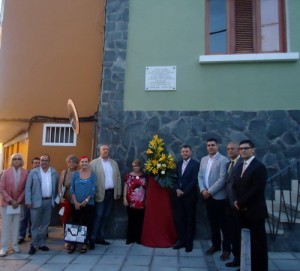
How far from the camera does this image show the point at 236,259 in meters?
4.82

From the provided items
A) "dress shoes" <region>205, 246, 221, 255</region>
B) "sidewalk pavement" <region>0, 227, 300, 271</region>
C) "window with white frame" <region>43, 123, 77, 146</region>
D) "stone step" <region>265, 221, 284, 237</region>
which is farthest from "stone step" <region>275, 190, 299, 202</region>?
"window with white frame" <region>43, 123, 77, 146</region>

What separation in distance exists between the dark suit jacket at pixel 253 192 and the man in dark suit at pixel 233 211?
1.02 ft

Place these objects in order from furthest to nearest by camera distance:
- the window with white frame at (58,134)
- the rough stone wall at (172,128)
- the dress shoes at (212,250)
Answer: the window with white frame at (58,134) < the rough stone wall at (172,128) < the dress shoes at (212,250)

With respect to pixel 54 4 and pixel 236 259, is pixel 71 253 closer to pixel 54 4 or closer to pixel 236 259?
pixel 236 259

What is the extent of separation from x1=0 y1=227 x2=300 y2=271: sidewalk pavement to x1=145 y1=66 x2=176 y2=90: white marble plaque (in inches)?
122

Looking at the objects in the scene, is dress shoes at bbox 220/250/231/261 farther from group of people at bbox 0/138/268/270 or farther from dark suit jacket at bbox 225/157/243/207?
dark suit jacket at bbox 225/157/243/207

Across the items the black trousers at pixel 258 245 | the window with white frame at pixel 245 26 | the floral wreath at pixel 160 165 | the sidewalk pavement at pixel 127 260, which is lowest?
the sidewalk pavement at pixel 127 260

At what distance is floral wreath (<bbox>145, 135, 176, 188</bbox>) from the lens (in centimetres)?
592

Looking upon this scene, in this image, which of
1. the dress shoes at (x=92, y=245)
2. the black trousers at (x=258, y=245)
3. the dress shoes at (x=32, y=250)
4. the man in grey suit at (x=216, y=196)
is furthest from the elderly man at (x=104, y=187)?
the black trousers at (x=258, y=245)

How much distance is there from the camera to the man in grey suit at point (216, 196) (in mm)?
5238

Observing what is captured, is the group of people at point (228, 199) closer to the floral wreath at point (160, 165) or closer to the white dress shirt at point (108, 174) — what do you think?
the floral wreath at point (160, 165)

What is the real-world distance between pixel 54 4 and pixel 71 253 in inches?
233

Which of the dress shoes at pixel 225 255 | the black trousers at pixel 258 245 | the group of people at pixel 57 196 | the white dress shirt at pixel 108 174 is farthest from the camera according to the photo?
the white dress shirt at pixel 108 174

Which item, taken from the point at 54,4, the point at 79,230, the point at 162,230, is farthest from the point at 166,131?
the point at 54,4
